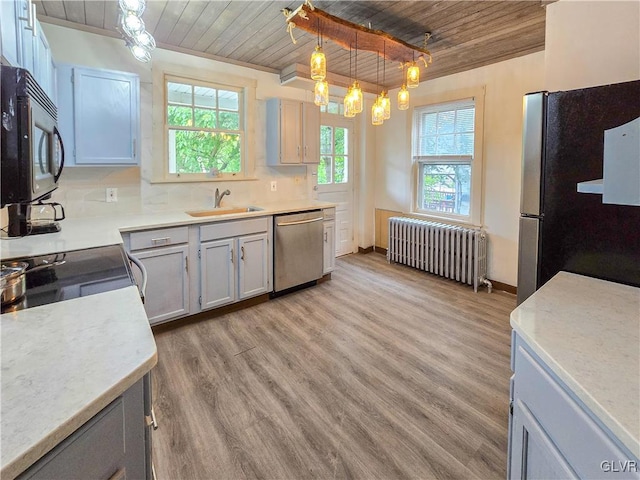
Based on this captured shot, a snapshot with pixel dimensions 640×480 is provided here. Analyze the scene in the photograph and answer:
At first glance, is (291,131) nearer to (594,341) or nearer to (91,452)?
(594,341)

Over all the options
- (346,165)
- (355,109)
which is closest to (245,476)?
(355,109)

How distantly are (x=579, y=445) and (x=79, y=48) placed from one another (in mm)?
3817

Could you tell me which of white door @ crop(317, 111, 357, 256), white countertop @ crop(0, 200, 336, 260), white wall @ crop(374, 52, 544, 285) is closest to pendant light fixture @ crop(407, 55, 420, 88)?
white wall @ crop(374, 52, 544, 285)

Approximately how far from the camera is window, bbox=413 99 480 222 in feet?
13.7

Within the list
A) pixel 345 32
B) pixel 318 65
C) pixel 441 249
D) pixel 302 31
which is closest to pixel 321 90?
pixel 318 65

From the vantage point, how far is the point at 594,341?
0.94m

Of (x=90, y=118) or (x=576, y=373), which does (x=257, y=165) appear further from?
(x=576, y=373)

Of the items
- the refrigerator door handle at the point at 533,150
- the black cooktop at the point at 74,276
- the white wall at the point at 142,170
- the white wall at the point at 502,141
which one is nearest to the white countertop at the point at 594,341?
the refrigerator door handle at the point at 533,150

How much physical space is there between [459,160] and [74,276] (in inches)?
159

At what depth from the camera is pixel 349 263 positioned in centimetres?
502

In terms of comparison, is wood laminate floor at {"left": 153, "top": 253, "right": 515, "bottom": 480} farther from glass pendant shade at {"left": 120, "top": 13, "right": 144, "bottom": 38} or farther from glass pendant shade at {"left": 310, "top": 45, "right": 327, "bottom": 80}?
glass pendant shade at {"left": 120, "top": 13, "right": 144, "bottom": 38}

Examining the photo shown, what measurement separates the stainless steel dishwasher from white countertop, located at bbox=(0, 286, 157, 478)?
2.37 m

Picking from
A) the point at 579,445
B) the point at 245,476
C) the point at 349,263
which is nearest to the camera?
the point at 579,445

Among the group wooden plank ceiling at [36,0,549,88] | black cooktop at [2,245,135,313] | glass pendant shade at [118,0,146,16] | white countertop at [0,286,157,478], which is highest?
wooden plank ceiling at [36,0,549,88]
